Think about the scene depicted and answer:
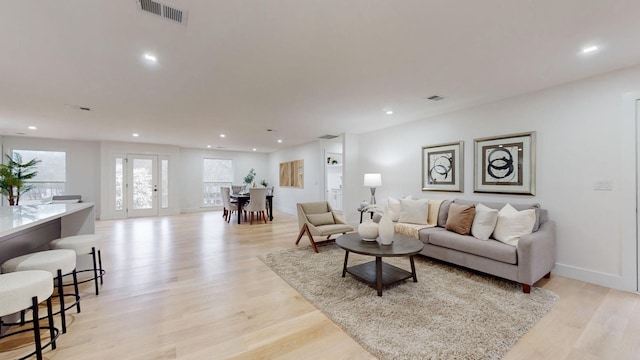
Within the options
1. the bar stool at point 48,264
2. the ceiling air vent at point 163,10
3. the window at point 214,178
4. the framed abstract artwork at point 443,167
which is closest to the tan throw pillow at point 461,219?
the framed abstract artwork at point 443,167

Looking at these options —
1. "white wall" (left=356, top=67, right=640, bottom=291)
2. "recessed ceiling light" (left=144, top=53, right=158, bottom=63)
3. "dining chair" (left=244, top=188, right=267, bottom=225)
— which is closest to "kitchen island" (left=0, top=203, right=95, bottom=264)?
"recessed ceiling light" (left=144, top=53, right=158, bottom=63)

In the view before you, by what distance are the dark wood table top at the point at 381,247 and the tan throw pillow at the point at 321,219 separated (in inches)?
50.2

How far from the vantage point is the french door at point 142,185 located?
777 centimetres

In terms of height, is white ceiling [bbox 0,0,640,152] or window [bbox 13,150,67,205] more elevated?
white ceiling [bbox 0,0,640,152]

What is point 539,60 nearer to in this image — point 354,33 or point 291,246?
point 354,33

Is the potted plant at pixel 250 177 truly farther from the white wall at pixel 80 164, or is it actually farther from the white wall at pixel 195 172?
the white wall at pixel 80 164

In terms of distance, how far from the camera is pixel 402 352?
1.75 meters

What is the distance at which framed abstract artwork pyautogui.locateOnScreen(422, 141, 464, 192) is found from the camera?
4.17 m

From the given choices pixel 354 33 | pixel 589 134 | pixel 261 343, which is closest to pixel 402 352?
pixel 261 343

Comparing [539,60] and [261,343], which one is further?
[539,60]

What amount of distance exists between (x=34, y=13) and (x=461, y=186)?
502 centimetres

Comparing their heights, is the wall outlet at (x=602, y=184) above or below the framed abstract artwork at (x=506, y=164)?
below

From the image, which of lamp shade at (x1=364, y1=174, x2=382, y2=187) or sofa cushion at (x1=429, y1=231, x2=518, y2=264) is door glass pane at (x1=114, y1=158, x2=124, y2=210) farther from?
sofa cushion at (x1=429, y1=231, x2=518, y2=264)

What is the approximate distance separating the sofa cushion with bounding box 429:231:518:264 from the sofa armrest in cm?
9
